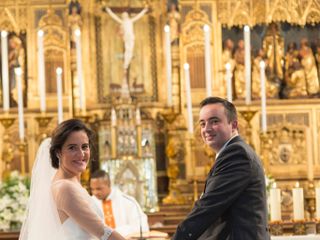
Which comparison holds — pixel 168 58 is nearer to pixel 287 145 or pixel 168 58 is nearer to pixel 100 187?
pixel 287 145

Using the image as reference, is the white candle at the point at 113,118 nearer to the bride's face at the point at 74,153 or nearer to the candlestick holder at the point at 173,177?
the candlestick holder at the point at 173,177

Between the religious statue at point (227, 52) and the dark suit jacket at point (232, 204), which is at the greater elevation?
the religious statue at point (227, 52)

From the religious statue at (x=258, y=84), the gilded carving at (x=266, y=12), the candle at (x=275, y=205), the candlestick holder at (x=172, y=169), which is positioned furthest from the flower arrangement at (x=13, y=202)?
the gilded carving at (x=266, y=12)

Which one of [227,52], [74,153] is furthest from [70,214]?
[227,52]

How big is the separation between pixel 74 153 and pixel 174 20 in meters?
7.89

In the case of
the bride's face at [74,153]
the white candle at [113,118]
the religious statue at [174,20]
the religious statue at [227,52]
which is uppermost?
the religious statue at [174,20]

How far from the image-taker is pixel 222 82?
498 inches

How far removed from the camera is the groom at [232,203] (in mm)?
4156

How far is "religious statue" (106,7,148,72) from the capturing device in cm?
1223

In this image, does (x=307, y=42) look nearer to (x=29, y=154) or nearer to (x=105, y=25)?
(x=105, y=25)

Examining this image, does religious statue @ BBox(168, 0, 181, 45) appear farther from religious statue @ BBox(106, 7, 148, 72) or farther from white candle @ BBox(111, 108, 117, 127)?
white candle @ BBox(111, 108, 117, 127)

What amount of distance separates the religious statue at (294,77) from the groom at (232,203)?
8658 millimetres

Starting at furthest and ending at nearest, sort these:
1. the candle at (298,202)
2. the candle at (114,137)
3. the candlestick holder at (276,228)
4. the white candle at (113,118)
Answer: the candle at (114,137) → the white candle at (113,118) → the candle at (298,202) → the candlestick holder at (276,228)

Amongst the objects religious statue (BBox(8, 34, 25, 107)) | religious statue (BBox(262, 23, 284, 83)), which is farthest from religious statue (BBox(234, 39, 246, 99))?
religious statue (BBox(8, 34, 25, 107))
